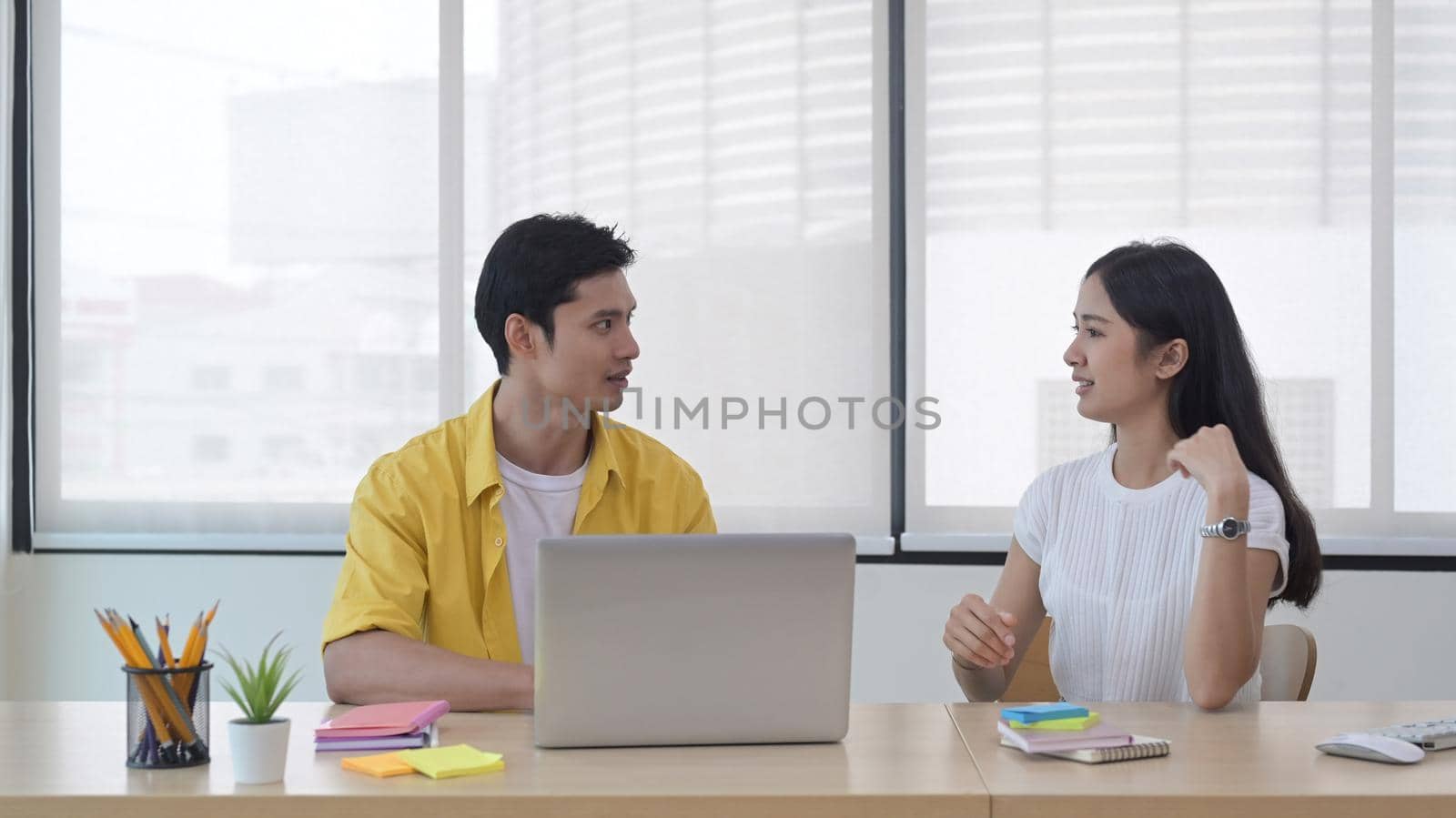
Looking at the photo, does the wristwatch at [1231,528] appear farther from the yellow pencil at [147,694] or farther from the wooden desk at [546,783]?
the yellow pencil at [147,694]

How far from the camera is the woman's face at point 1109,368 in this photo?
2078 mm

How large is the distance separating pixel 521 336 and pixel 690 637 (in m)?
0.95

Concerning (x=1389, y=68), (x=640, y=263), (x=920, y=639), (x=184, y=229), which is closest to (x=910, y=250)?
(x=640, y=263)

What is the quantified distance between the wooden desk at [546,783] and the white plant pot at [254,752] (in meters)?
0.01

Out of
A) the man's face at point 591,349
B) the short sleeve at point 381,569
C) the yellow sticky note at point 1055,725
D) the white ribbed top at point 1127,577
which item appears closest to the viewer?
the yellow sticky note at point 1055,725

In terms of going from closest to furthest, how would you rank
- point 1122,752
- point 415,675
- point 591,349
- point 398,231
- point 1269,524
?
point 1122,752
point 415,675
point 1269,524
point 591,349
point 398,231

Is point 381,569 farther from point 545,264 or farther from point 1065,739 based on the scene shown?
point 1065,739

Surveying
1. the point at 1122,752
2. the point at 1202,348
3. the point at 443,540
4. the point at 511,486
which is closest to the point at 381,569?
the point at 443,540

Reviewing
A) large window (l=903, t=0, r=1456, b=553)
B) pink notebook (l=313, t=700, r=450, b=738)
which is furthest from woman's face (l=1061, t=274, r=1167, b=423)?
large window (l=903, t=0, r=1456, b=553)

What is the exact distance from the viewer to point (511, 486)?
2.11m

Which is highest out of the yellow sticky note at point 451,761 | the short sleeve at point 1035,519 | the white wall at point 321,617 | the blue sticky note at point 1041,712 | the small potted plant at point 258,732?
the short sleeve at point 1035,519

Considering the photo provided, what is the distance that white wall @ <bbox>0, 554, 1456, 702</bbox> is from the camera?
3.30 m

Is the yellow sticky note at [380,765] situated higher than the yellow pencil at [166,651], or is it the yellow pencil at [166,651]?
the yellow pencil at [166,651]

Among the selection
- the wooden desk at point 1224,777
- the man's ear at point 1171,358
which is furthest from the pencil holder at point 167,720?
the man's ear at point 1171,358
